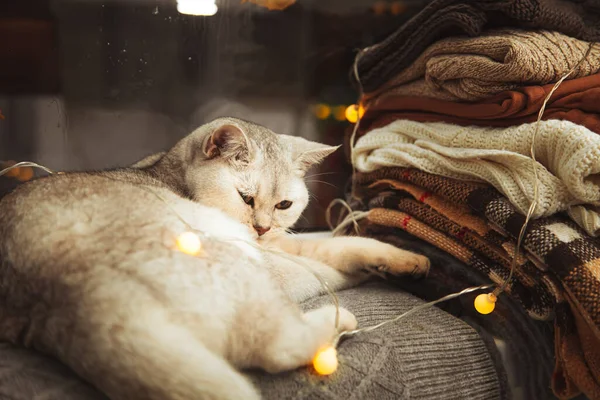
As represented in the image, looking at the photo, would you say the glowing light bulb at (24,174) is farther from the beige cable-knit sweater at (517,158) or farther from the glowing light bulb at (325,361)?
the beige cable-knit sweater at (517,158)

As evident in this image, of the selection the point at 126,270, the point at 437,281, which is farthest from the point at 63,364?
the point at 437,281

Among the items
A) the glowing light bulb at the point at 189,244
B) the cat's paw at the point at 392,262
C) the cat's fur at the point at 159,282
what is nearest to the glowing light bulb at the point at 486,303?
the cat's paw at the point at 392,262

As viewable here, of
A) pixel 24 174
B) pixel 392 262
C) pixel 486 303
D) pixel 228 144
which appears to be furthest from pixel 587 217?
pixel 24 174

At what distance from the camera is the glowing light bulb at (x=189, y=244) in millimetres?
574

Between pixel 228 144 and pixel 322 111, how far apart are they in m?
0.27

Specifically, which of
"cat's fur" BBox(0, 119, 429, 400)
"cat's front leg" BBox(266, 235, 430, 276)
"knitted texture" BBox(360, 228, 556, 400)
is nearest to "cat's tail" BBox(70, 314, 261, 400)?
"cat's fur" BBox(0, 119, 429, 400)

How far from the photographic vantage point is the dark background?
707mm

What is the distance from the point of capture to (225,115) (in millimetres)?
809

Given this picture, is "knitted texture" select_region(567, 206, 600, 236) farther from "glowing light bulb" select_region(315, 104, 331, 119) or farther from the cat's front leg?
"glowing light bulb" select_region(315, 104, 331, 119)

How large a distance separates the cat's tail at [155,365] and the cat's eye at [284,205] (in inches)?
12.0

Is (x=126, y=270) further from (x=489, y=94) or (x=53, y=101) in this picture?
(x=489, y=94)

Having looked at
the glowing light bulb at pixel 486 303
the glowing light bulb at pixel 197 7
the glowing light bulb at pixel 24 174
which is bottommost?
the glowing light bulb at pixel 486 303

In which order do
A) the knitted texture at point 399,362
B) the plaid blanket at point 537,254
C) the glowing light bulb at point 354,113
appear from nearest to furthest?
the knitted texture at point 399,362, the plaid blanket at point 537,254, the glowing light bulb at point 354,113

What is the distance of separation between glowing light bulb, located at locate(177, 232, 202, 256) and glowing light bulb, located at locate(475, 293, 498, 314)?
46 centimetres
